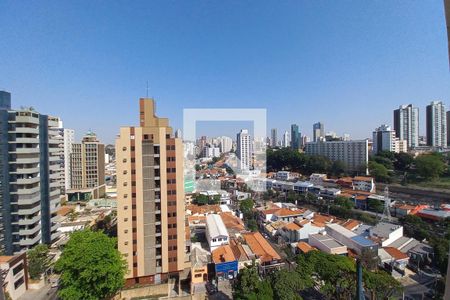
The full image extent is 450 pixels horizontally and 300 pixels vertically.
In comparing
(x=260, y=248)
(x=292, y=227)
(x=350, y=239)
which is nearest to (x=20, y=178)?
(x=260, y=248)

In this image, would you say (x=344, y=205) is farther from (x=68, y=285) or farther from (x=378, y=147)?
(x=378, y=147)

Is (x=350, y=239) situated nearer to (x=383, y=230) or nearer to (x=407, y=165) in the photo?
(x=383, y=230)

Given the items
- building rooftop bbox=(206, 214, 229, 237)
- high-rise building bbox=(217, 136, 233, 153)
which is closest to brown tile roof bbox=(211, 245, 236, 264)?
building rooftop bbox=(206, 214, 229, 237)

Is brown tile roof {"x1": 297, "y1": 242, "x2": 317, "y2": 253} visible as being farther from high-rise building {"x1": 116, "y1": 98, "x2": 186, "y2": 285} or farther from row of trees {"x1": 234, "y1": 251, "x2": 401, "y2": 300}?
high-rise building {"x1": 116, "y1": 98, "x2": 186, "y2": 285}

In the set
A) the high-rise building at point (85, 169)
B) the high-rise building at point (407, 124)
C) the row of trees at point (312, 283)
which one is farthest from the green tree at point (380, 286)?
the high-rise building at point (407, 124)

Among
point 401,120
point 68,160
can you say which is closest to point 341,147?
point 401,120

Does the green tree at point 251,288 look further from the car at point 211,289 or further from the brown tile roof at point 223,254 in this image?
the brown tile roof at point 223,254
